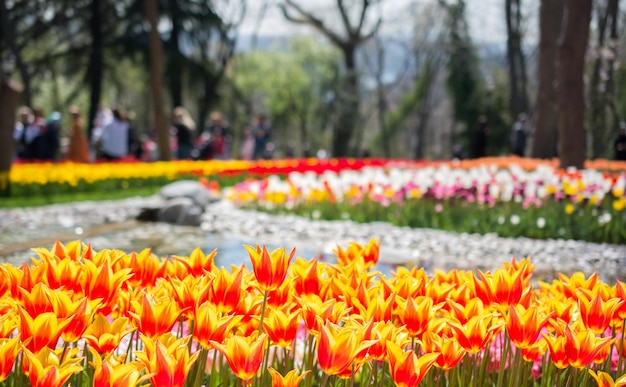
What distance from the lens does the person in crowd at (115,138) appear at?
16.3 m

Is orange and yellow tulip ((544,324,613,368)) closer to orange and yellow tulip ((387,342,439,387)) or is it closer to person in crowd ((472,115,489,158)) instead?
orange and yellow tulip ((387,342,439,387))

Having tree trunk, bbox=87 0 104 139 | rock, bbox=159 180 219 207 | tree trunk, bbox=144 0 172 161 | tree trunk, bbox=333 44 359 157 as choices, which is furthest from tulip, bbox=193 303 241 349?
tree trunk, bbox=333 44 359 157

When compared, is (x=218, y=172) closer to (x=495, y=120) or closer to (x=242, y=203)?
(x=242, y=203)

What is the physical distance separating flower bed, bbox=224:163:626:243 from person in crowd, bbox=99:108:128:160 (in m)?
6.97

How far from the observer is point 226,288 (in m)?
1.77

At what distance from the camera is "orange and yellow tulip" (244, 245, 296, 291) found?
1.74 m

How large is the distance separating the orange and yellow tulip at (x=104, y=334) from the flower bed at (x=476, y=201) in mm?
6520

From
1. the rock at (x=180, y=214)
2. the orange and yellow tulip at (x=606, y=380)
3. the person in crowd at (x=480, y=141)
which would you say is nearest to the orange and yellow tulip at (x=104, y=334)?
the orange and yellow tulip at (x=606, y=380)

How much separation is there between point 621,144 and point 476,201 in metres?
8.84

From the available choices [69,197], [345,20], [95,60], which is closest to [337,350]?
[69,197]

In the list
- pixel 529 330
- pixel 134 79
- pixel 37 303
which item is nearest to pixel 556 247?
pixel 529 330

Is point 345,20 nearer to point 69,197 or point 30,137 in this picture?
point 30,137

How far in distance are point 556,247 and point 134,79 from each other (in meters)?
29.4

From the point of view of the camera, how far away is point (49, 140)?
17109 millimetres
